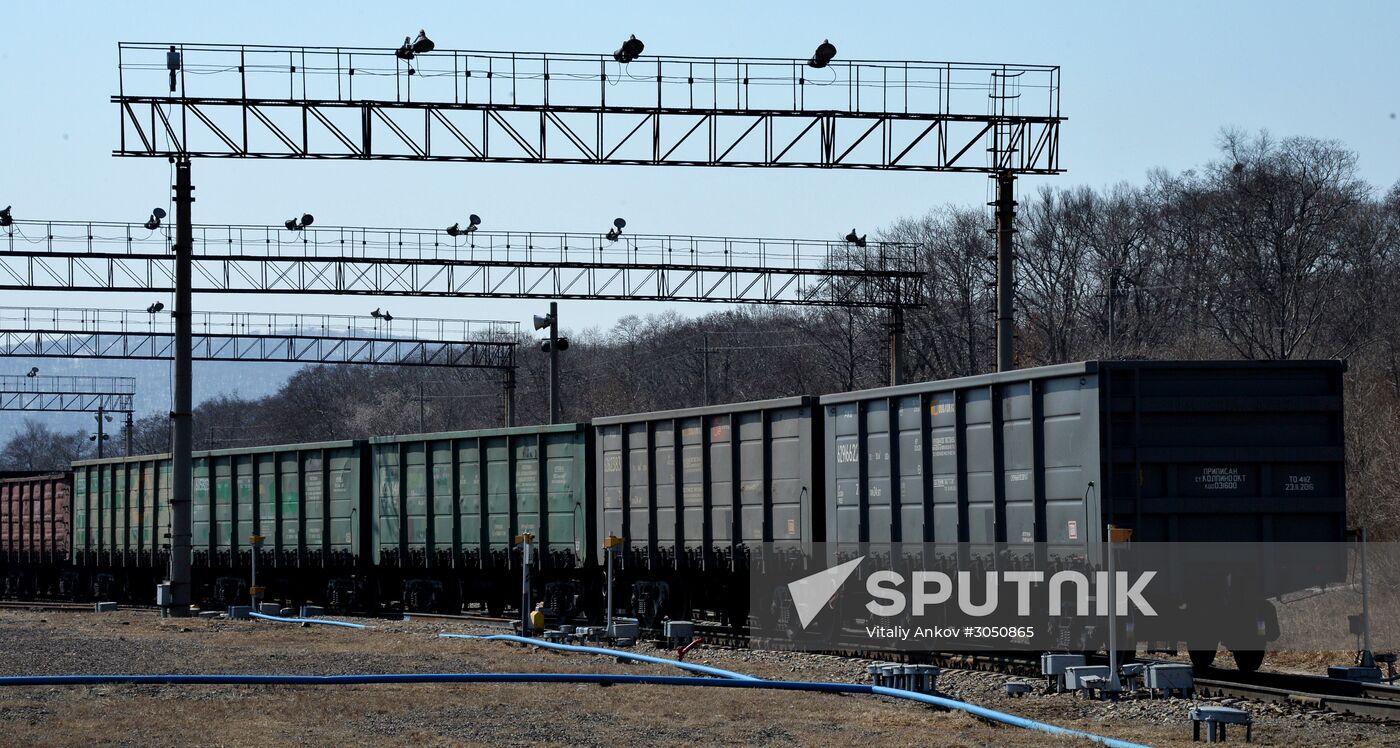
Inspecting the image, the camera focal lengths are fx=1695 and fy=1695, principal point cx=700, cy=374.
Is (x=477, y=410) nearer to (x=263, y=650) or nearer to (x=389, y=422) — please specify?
(x=389, y=422)

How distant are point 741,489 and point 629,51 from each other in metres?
7.52

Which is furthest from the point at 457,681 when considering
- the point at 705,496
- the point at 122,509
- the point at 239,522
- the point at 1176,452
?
the point at 122,509

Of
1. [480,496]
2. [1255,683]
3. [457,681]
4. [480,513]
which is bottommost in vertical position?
[1255,683]

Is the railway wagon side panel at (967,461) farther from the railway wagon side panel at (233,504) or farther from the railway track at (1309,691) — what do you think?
the railway wagon side panel at (233,504)

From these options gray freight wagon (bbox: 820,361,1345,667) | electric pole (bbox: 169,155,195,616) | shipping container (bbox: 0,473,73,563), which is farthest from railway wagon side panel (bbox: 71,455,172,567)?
gray freight wagon (bbox: 820,361,1345,667)

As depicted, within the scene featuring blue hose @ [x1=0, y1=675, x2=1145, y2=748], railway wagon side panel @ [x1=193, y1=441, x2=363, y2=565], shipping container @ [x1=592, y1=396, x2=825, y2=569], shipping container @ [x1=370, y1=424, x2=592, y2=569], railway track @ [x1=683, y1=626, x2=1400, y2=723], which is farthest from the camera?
railway wagon side panel @ [x1=193, y1=441, x2=363, y2=565]

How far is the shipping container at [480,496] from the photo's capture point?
24.5 m

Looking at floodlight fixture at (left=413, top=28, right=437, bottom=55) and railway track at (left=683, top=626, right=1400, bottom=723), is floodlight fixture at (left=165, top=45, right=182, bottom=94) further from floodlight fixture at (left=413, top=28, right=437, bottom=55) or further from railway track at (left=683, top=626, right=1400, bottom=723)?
railway track at (left=683, top=626, right=1400, bottom=723)

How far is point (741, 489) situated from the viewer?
69.2 feet

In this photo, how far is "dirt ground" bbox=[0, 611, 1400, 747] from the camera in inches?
460

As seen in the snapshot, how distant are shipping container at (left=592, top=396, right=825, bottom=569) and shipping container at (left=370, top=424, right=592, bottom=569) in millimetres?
746

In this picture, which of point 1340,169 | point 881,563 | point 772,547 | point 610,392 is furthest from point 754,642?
point 610,392

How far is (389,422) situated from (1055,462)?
3859 inches

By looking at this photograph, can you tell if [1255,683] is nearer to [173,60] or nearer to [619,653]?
[619,653]
